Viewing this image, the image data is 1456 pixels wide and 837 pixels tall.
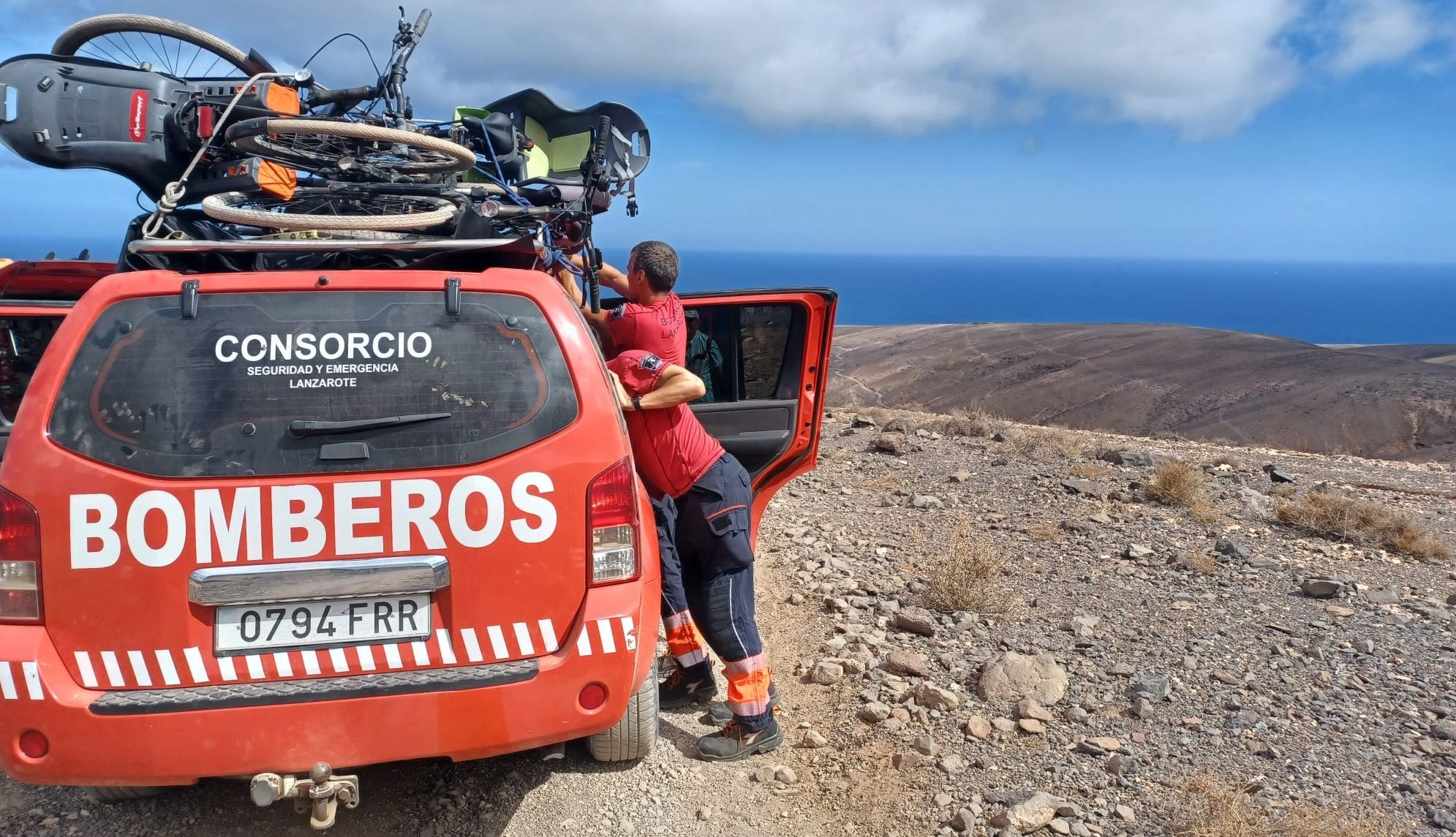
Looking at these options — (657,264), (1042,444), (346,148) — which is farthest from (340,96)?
(1042,444)

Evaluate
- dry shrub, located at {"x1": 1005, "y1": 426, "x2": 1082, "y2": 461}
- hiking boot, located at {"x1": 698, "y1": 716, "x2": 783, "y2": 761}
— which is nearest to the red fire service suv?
hiking boot, located at {"x1": 698, "y1": 716, "x2": 783, "y2": 761}

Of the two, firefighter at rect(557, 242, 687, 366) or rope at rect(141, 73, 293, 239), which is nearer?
rope at rect(141, 73, 293, 239)

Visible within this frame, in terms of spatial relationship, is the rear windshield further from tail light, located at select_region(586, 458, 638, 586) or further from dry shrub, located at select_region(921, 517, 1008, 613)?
dry shrub, located at select_region(921, 517, 1008, 613)

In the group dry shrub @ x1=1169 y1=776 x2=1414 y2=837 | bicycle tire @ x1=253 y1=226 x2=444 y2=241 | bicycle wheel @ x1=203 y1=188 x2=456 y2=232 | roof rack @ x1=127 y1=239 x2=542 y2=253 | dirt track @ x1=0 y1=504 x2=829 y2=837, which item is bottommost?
dirt track @ x1=0 y1=504 x2=829 y2=837

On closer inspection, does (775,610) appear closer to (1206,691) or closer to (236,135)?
(1206,691)

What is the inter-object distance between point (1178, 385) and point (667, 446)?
39.0m

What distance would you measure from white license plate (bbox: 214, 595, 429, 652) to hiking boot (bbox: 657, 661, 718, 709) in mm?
1847

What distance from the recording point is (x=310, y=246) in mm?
3121

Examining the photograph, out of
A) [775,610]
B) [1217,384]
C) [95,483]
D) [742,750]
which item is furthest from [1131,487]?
[1217,384]

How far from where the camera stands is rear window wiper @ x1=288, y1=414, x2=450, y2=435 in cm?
284

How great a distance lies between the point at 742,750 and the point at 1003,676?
1329 millimetres

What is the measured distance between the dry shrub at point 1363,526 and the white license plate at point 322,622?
21.5 feet

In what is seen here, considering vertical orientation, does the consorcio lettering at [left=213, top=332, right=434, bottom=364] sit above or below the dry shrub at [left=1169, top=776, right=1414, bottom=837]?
above

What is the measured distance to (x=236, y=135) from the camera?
4.16 metres
